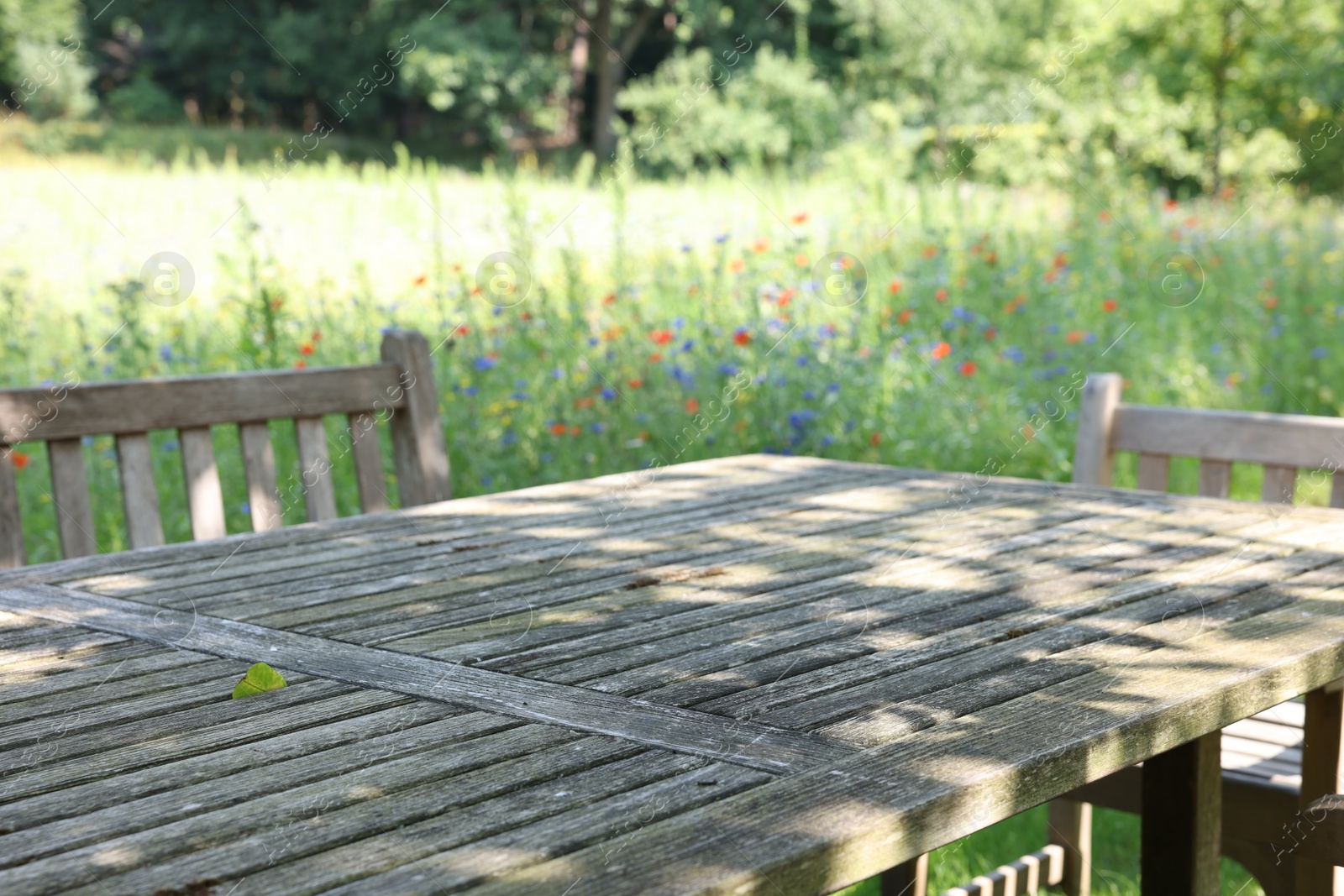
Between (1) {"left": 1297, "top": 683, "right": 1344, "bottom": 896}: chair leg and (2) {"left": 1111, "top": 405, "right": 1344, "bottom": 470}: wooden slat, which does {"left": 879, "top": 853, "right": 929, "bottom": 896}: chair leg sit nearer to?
(1) {"left": 1297, "top": 683, "right": 1344, "bottom": 896}: chair leg

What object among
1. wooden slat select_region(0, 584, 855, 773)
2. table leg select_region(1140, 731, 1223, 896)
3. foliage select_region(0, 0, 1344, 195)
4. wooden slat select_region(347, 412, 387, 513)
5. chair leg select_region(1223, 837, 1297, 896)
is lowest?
chair leg select_region(1223, 837, 1297, 896)

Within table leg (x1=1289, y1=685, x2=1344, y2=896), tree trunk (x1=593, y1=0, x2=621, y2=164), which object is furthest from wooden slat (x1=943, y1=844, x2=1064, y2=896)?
tree trunk (x1=593, y1=0, x2=621, y2=164)

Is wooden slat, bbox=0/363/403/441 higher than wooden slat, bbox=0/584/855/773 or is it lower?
higher

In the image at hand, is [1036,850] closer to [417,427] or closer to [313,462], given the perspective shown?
[417,427]

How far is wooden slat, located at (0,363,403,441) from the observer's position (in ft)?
7.30

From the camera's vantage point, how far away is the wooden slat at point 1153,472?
2664 millimetres

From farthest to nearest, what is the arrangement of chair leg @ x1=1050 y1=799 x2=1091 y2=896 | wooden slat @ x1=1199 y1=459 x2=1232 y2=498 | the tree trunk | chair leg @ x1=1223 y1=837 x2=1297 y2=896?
the tree trunk
wooden slat @ x1=1199 y1=459 x2=1232 y2=498
chair leg @ x1=1050 y1=799 x2=1091 y2=896
chair leg @ x1=1223 y1=837 x2=1297 y2=896

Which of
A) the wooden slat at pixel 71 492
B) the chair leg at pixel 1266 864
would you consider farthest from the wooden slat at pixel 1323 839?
the wooden slat at pixel 71 492

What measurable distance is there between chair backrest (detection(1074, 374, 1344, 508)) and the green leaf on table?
182 cm

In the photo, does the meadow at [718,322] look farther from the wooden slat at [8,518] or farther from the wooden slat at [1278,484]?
the wooden slat at [8,518]

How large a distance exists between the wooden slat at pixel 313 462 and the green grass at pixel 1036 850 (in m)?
1.33

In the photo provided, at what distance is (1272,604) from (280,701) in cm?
123

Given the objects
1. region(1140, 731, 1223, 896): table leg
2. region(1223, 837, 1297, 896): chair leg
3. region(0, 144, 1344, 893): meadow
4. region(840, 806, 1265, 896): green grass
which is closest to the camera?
region(1140, 731, 1223, 896): table leg

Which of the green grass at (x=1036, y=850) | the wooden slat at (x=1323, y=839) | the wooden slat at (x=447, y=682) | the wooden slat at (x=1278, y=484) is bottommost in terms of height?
the green grass at (x=1036, y=850)
